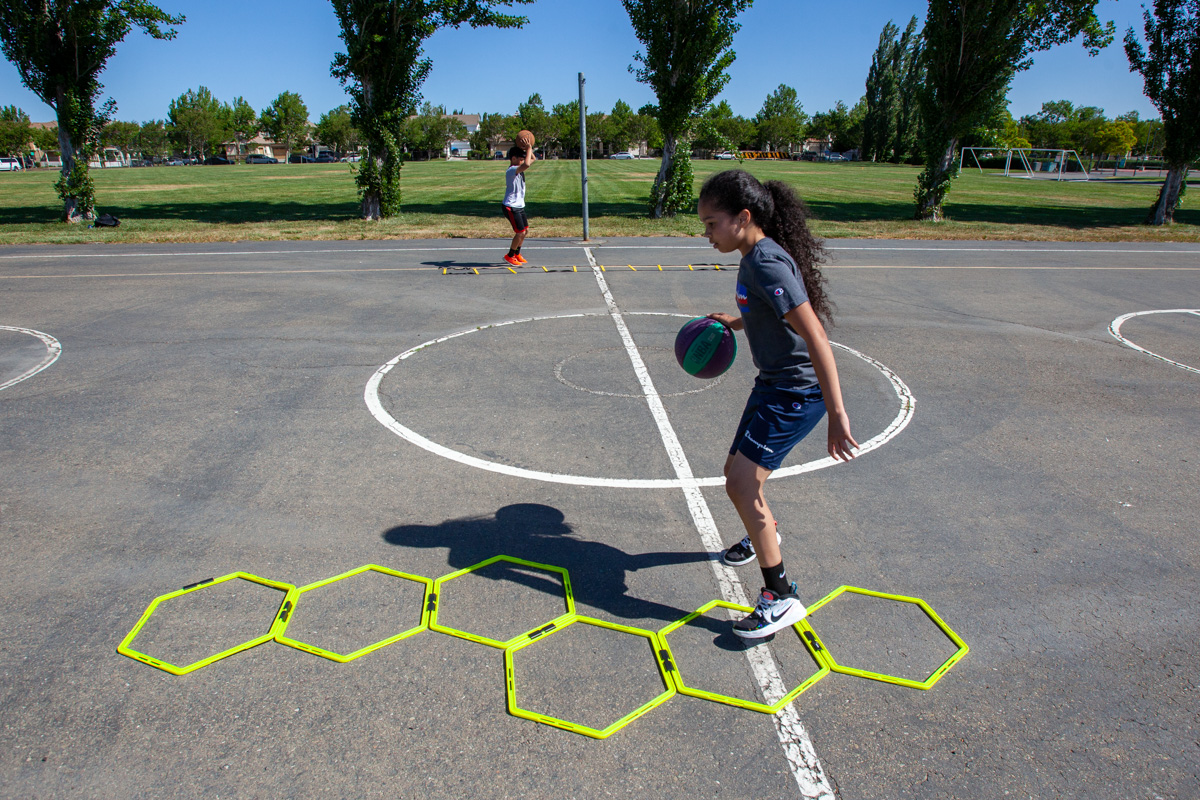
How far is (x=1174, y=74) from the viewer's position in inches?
840

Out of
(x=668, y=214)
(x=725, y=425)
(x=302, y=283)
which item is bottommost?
(x=725, y=425)

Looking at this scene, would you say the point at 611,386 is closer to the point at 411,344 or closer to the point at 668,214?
the point at 411,344

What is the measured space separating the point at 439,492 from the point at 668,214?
1820cm

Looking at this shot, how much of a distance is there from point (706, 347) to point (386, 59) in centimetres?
1773

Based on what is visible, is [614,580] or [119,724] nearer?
[119,724]

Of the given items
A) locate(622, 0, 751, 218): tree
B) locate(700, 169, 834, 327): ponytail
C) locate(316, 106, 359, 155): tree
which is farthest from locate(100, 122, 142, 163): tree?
locate(700, 169, 834, 327): ponytail

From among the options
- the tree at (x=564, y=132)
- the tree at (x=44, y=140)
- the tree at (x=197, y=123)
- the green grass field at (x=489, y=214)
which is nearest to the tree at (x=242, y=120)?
the tree at (x=197, y=123)

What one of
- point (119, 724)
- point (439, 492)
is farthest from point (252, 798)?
point (439, 492)

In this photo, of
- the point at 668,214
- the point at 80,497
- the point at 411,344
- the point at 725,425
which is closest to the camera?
the point at 80,497

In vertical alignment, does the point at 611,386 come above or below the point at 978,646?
above

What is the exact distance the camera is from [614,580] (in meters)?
3.89

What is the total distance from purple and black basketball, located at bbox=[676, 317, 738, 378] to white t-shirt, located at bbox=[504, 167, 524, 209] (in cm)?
944

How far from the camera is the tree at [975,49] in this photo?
19.5 m

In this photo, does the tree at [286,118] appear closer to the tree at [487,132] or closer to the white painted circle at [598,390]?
the tree at [487,132]
